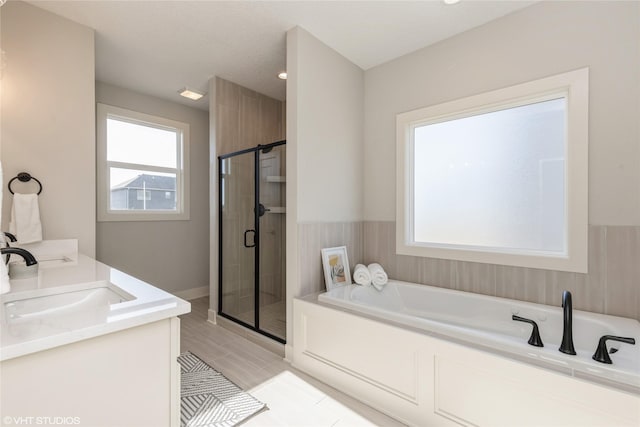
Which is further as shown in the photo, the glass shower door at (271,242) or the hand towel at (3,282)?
the glass shower door at (271,242)

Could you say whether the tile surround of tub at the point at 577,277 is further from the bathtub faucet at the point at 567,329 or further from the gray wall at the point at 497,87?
the bathtub faucet at the point at 567,329

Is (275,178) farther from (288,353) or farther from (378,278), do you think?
(288,353)

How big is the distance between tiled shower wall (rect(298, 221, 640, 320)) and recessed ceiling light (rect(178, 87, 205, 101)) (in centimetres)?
234

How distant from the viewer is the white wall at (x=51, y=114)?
1.88 m

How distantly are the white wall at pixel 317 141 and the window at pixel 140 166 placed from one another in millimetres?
2219

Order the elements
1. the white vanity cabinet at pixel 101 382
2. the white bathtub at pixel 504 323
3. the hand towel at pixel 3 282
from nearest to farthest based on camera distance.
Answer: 1. the white vanity cabinet at pixel 101 382
2. the hand towel at pixel 3 282
3. the white bathtub at pixel 504 323

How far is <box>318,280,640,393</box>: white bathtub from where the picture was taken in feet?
4.01

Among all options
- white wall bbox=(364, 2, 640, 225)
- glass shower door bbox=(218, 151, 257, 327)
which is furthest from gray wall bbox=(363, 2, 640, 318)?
glass shower door bbox=(218, 151, 257, 327)

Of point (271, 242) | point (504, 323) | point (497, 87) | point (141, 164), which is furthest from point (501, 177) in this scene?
point (141, 164)

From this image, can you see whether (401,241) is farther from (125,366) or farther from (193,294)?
(193,294)

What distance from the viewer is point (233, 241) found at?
3092 millimetres

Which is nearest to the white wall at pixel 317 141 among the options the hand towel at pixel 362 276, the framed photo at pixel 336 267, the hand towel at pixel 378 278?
the framed photo at pixel 336 267

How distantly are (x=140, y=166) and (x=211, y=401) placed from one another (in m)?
2.91

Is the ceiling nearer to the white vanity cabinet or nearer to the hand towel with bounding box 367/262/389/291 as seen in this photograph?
the hand towel with bounding box 367/262/389/291
